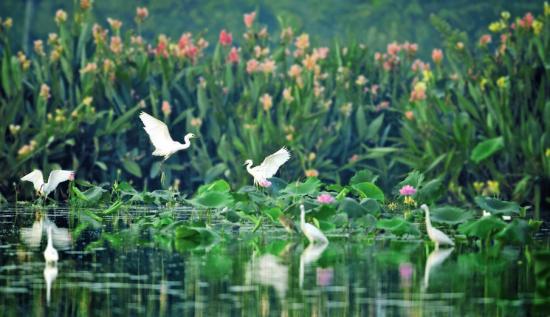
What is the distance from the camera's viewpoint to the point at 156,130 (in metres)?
13.7

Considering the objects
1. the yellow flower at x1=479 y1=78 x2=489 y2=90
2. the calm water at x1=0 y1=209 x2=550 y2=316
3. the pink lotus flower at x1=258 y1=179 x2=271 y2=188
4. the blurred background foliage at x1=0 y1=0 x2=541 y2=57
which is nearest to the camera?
the calm water at x1=0 y1=209 x2=550 y2=316

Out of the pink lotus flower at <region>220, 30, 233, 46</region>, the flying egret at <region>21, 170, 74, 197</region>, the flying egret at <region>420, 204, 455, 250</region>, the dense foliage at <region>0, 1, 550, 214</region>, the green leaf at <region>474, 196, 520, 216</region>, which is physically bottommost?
the flying egret at <region>420, 204, 455, 250</region>

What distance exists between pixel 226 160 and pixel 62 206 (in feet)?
10.9

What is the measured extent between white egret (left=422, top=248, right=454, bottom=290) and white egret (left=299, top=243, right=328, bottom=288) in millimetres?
743

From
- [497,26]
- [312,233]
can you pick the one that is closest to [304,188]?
[312,233]

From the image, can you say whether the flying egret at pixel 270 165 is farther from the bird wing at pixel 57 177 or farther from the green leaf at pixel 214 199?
the bird wing at pixel 57 177

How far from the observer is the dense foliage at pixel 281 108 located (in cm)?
1600

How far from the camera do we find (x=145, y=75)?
59.5ft

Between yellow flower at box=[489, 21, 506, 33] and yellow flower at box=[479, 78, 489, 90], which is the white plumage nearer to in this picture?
yellow flower at box=[479, 78, 489, 90]

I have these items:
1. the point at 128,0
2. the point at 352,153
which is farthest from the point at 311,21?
the point at 352,153

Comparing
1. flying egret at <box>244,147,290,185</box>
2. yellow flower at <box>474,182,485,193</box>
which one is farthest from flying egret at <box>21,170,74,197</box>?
yellow flower at <box>474,182,485,193</box>

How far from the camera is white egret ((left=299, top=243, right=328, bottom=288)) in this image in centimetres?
925

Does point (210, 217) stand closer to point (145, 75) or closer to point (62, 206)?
point (62, 206)

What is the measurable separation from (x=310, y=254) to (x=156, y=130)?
13.7ft
